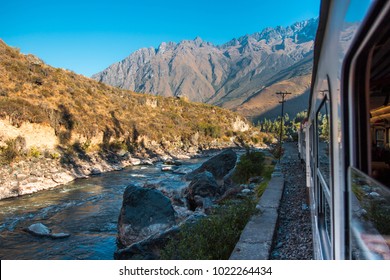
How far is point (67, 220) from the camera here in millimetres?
12492

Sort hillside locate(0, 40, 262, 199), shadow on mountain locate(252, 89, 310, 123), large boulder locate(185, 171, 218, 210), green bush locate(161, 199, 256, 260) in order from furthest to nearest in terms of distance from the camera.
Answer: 1. shadow on mountain locate(252, 89, 310, 123)
2. hillside locate(0, 40, 262, 199)
3. large boulder locate(185, 171, 218, 210)
4. green bush locate(161, 199, 256, 260)

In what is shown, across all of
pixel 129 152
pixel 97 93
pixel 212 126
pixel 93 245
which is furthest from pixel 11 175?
pixel 212 126

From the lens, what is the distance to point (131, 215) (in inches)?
370

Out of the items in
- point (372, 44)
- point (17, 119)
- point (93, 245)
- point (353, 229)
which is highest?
point (17, 119)

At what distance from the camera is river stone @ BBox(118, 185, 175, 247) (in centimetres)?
903

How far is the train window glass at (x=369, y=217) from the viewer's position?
112 centimetres

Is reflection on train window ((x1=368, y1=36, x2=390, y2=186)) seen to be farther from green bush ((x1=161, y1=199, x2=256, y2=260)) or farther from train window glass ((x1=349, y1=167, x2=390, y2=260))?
green bush ((x1=161, y1=199, x2=256, y2=260))

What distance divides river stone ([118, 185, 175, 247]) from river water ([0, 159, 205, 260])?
674mm

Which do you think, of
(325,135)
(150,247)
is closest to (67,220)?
(150,247)

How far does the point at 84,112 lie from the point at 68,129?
6254mm

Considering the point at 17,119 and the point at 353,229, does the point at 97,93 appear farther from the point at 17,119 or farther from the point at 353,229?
the point at 353,229

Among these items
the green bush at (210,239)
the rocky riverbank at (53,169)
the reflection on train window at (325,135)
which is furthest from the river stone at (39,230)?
the reflection on train window at (325,135)

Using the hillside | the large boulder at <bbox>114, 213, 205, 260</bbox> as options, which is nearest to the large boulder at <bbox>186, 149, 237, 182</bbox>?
the hillside

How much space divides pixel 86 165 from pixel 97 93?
76.3 ft
